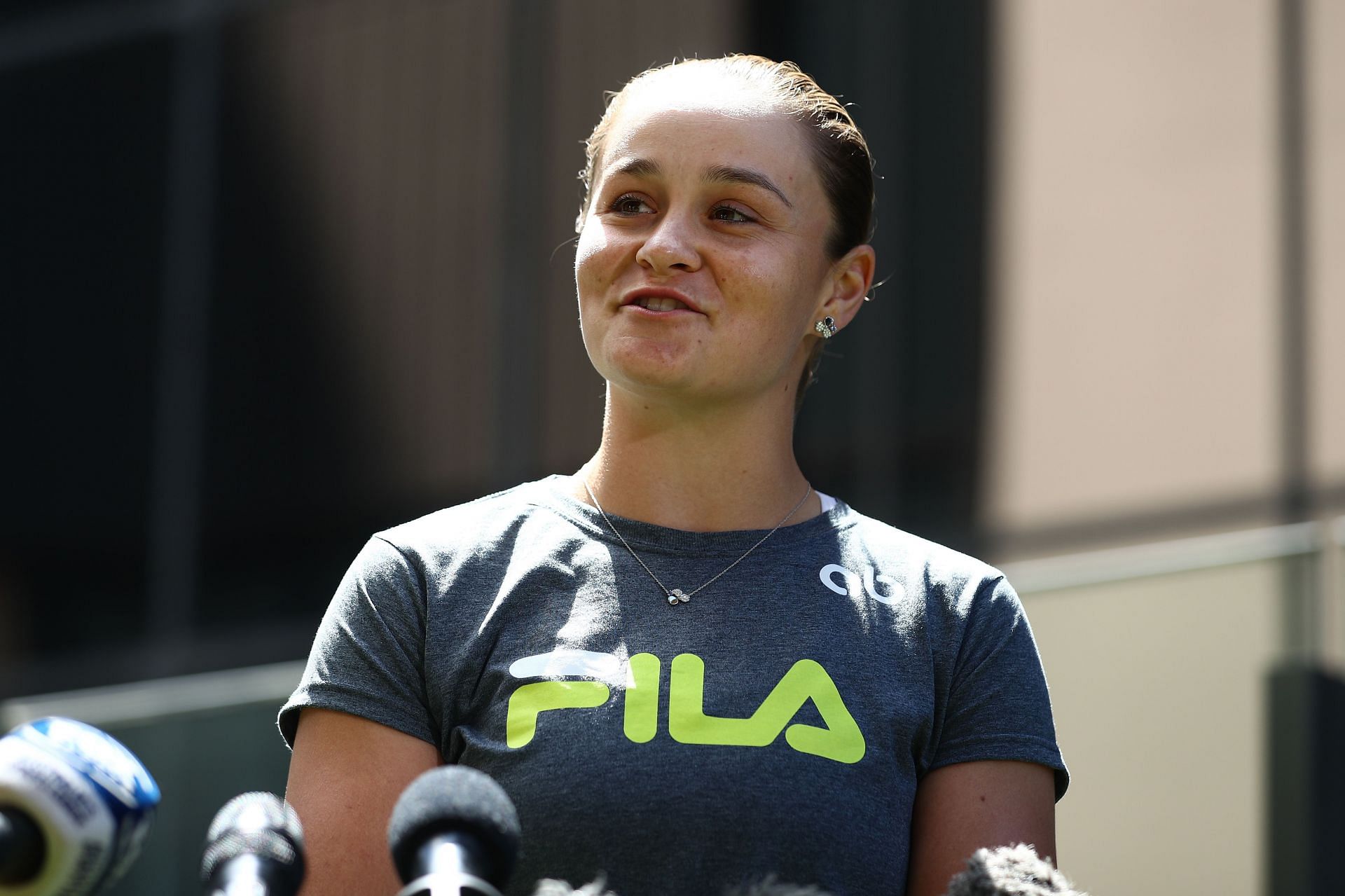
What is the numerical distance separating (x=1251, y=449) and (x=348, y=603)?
4609 mm

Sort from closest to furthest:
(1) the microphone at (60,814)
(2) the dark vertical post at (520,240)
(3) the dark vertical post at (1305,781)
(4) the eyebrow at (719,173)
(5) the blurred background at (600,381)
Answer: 1. (1) the microphone at (60,814)
2. (4) the eyebrow at (719,173)
3. (3) the dark vertical post at (1305,781)
4. (5) the blurred background at (600,381)
5. (2) the dark vertical post at (520,240)

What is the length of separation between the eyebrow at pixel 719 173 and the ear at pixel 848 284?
0.19m

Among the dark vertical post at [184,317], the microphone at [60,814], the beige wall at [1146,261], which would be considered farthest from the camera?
the dark vertical post at [184,317]

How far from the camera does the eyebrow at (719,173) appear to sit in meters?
2.35

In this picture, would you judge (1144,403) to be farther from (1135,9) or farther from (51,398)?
(51,398)

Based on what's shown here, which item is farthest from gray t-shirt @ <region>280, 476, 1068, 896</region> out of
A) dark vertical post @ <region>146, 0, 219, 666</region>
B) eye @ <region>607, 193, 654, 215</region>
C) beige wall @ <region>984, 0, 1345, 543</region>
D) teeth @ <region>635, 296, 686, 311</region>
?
dark vertical post @ <region>146, 0, 219, 666</region>

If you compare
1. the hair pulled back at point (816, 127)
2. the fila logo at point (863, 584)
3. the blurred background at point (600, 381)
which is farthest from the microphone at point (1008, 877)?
the blurred background at point (600, 381)

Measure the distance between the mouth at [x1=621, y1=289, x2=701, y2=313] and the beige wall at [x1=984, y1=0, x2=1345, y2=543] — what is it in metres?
4.23

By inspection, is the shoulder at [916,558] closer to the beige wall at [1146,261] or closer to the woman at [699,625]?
the woman at [699,625]

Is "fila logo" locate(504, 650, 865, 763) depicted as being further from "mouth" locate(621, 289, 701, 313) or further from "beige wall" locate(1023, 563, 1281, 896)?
"beige wall" locate(1023, 563, 1281, 896)

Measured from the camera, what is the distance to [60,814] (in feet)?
4.71

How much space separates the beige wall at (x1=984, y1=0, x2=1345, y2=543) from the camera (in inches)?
242

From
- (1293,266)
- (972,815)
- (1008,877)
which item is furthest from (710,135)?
(1293,266)

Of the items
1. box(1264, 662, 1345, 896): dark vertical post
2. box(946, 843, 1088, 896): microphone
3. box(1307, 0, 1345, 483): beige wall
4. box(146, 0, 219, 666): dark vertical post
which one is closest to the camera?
box(946, 843, 1088, 896): microphone
